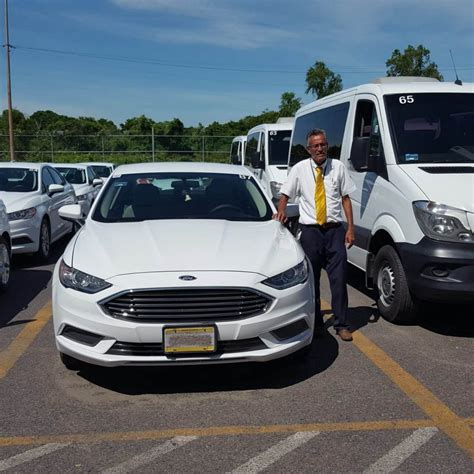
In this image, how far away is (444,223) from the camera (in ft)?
16.4

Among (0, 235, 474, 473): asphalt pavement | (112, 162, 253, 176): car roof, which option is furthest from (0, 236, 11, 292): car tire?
(112, 162, 253, 176): car roof

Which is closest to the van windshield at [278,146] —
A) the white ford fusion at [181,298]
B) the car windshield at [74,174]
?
the car windshield at [74,174]

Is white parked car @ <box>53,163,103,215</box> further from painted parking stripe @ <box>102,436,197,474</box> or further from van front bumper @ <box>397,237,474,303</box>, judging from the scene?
painted parking stripe @ <box>102,436,197,474</box>

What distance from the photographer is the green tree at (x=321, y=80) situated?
36094 mm

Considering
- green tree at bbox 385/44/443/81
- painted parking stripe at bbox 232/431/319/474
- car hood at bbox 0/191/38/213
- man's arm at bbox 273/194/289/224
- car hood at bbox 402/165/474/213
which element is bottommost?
painted parking stripe at bbox 232/431/319/474

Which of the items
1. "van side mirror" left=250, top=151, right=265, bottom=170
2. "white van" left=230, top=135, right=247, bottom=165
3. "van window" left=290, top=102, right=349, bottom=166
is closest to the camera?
"van window" left=290, top=102, right=349, bottom=166

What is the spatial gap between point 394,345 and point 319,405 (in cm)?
148

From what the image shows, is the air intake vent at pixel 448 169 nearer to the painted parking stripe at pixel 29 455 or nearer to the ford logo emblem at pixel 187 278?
the ford logo emblem at pixel 187 278

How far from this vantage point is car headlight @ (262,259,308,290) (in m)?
4.03

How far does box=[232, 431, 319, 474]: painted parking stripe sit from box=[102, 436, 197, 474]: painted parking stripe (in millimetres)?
424

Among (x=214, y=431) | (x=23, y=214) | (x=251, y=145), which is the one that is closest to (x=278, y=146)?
(x=251, y=145)

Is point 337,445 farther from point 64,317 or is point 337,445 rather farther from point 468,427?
point 64,317

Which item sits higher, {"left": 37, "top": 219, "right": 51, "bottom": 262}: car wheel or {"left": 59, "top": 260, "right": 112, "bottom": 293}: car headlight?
{"left": 59, "top": 260, "right": 112, "bottom": 293}: car headlight

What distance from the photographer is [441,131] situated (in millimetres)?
5934
